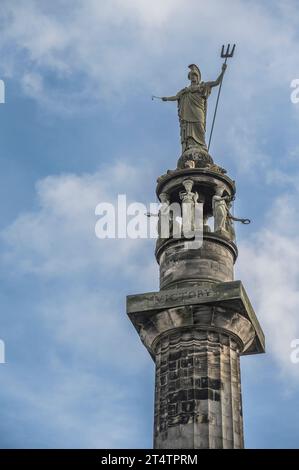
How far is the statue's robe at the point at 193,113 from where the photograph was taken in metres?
25.1

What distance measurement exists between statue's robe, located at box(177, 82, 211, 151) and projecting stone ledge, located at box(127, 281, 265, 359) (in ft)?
19.1

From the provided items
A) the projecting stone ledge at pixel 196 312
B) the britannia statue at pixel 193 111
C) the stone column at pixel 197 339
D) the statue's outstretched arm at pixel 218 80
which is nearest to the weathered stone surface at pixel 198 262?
the stone column at pixel 197 339

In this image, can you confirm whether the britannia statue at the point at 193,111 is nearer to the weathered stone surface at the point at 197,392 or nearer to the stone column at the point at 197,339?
the stone column at the point at 197,339

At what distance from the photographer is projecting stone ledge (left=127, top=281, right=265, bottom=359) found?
66.5 feet

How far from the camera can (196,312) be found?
20.3 metres

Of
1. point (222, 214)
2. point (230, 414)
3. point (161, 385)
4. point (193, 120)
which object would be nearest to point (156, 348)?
point (161, 385)

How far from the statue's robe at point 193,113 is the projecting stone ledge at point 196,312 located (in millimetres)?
5808

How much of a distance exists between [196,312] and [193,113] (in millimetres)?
7286

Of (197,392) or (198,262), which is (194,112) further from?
(197,392)

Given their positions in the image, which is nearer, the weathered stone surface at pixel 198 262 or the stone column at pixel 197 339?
A: the stone column at pixel 197 339
